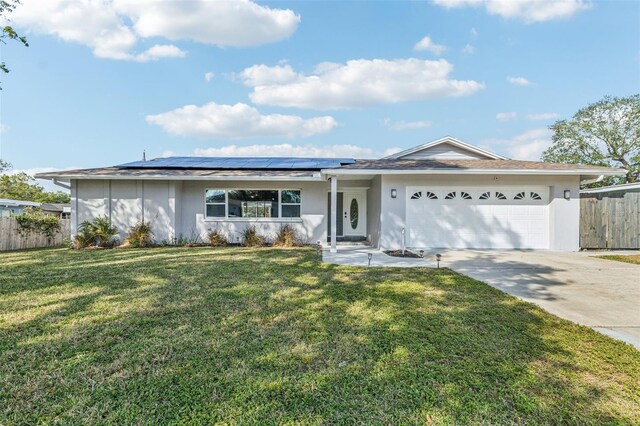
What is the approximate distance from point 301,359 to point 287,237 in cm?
919

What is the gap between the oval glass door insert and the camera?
1359cm

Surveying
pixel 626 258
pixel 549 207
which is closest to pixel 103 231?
pixel 549 207

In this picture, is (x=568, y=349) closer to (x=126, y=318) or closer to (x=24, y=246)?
(x=126, y=318)

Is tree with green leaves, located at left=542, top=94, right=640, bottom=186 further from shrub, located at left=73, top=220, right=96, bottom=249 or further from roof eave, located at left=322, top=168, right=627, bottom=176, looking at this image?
shrub, located at left=73, top=220, right=96, bottom=249

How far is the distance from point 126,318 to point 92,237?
32.0 feet

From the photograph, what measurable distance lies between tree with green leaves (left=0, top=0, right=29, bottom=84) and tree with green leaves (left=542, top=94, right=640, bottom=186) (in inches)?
1343

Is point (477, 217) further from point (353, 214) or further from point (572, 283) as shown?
point (572, 283)

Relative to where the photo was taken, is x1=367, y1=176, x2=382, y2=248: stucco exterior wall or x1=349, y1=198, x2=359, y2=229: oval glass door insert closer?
x1=367, y1=176, x2=382, y2=248: stucco exterior wall

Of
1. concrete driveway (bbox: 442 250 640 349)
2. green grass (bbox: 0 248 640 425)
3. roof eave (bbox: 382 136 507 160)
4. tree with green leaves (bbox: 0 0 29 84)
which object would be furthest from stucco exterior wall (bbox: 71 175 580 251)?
green grass (bbox: 0 248 640 425)

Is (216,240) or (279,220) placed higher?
(279,220)

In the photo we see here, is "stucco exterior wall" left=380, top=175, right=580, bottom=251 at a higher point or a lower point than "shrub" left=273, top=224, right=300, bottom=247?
higher

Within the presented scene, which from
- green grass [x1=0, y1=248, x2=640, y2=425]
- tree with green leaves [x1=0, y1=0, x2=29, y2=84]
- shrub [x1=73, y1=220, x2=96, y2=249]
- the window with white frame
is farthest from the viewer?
the window with white frame

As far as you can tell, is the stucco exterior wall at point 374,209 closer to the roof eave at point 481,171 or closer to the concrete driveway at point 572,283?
the roof eave at point 481,171

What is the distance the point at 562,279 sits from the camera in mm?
6375
